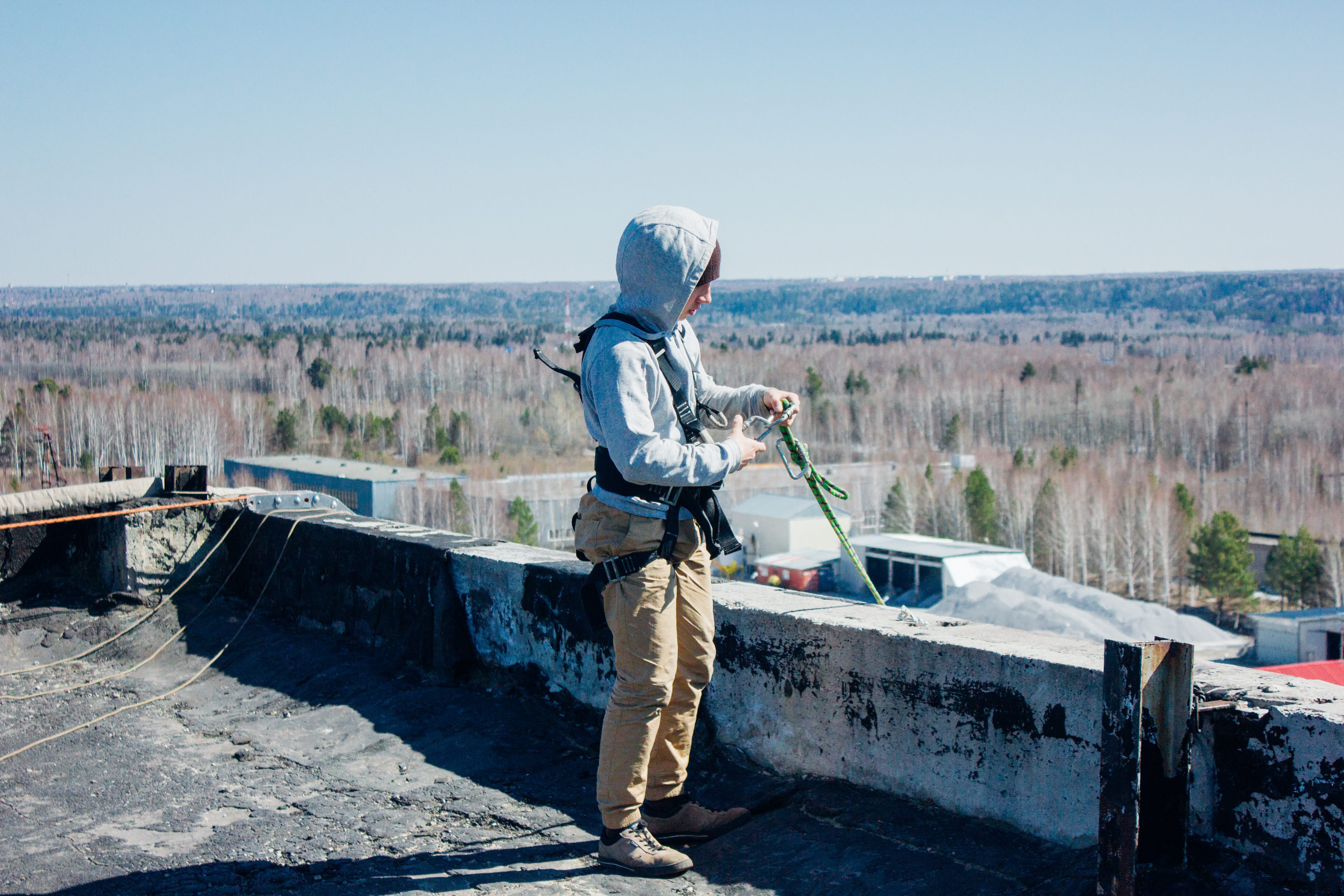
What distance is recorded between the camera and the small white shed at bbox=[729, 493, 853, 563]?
58719 millimetres

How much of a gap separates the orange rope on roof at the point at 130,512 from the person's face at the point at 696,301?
3823 mm

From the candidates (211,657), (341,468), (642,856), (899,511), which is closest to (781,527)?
(899,511)

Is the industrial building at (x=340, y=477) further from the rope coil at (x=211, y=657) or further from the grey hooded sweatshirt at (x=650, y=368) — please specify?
the grey hooded sweatshirt at (x=650, y=368)

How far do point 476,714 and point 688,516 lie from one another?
68.4 inches

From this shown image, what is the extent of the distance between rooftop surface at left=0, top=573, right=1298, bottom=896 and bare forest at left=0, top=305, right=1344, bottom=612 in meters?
38.4

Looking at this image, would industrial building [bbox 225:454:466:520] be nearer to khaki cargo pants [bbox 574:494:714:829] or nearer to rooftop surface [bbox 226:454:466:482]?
rooftop surface [bbox 226:454:466:482]

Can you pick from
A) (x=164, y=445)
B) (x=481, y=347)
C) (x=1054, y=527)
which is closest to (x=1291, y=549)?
(x=1054, y=527)

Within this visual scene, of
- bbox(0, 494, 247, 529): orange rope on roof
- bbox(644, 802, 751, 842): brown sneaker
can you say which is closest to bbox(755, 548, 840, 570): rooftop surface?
bbox(0, 494, 247, 529): orange rope on roof

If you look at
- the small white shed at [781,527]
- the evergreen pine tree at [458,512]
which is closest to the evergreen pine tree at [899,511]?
the small white shed at [781,527]

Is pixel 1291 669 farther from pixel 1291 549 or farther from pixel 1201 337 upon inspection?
pixel 1201 337

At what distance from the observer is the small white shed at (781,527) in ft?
193

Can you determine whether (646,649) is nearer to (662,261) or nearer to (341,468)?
(662,261)

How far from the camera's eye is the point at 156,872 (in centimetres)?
299

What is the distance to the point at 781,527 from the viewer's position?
58.9 metres
